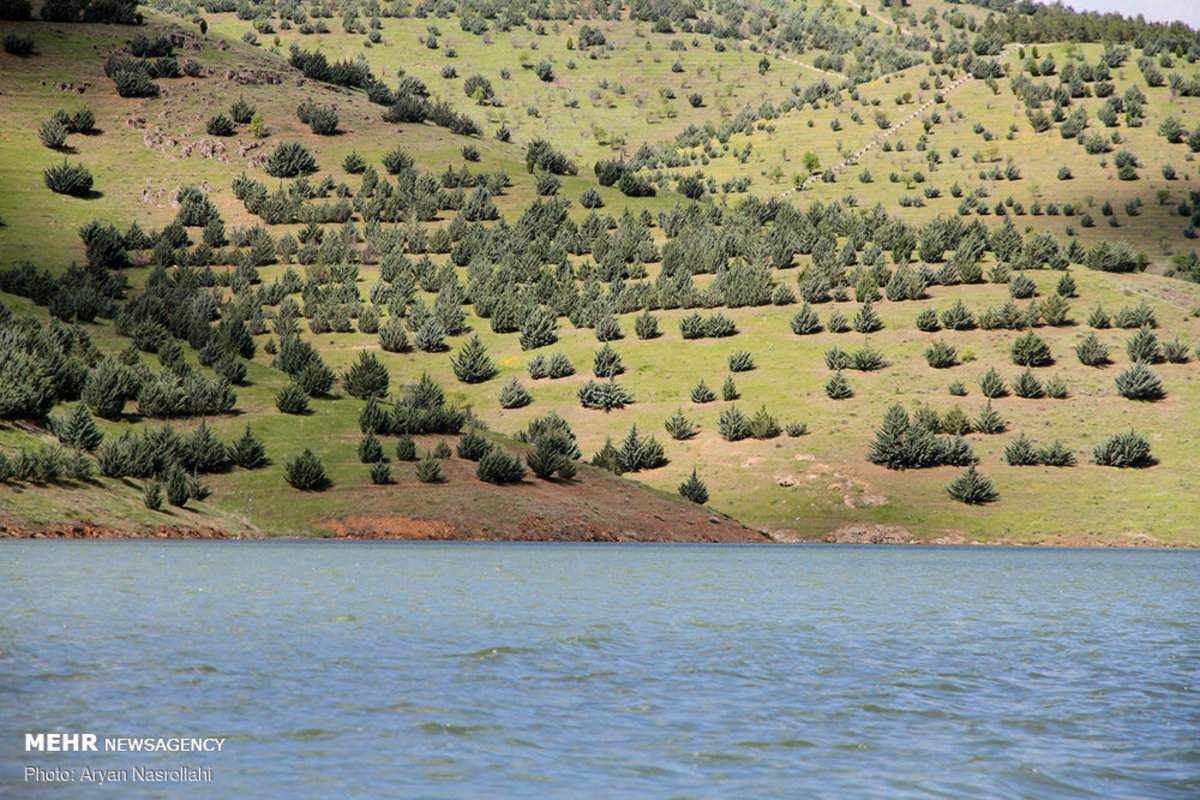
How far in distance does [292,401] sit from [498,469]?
8.99 meters

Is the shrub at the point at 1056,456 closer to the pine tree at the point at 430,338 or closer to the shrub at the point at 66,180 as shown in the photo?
the pine tree at the point at 430,338

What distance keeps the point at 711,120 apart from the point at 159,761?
134172 millimetres

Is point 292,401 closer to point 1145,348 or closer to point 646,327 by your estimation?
point 646,327

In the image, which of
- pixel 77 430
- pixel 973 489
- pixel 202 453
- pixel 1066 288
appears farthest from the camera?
pixel 1066 288

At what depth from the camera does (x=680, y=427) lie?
48469 millimetres

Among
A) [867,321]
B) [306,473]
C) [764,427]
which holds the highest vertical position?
[867,321]

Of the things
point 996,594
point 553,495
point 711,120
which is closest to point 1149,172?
point 711,120

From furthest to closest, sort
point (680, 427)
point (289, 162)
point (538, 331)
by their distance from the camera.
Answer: point (289, 162), point (538, 331), point (680, 427)

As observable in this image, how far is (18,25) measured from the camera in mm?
88188

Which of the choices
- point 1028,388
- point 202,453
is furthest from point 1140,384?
point 202,453

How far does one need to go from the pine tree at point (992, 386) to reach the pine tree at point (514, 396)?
22090mm

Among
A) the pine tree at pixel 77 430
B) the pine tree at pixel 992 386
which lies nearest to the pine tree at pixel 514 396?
the pine tree at pixel 992 386

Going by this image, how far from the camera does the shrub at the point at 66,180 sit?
2800 inches

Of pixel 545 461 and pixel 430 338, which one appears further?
pixel 430 338
